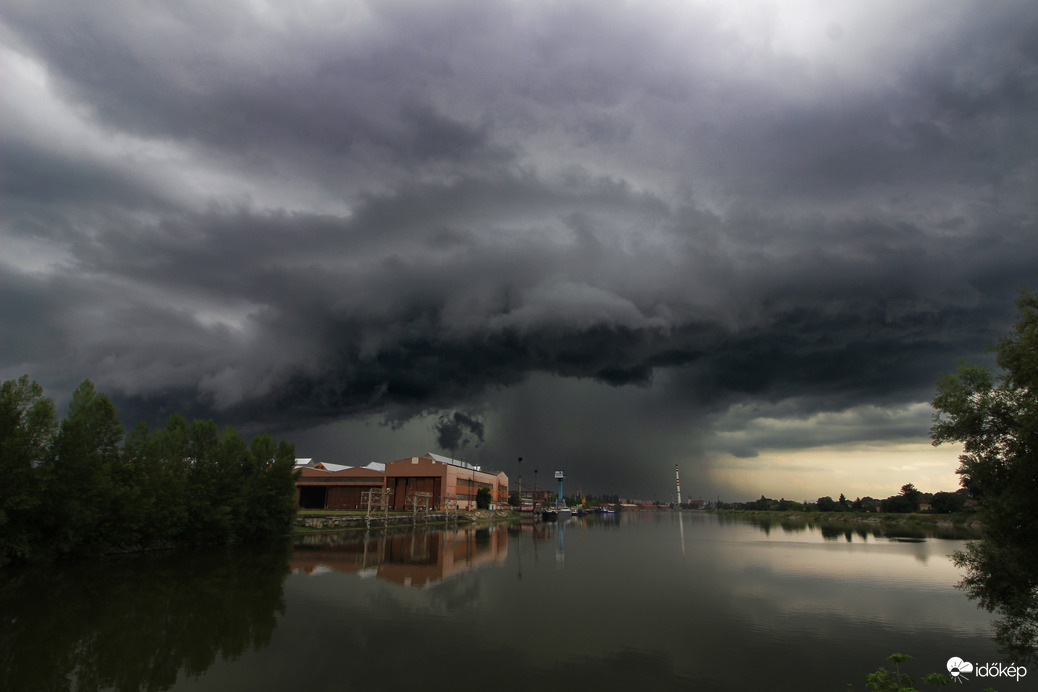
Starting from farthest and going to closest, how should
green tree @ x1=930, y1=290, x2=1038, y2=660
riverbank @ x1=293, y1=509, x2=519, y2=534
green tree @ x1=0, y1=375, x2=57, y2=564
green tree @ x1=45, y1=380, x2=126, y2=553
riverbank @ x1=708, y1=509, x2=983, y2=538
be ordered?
riverbank @ x1=708, y1=509, x2=983, y2=538 → riverbank @ x1=293, y1=509, x2=519, y2=534 → green tree @ x1=45, y1=380, x2=126, y2=553 → green tree @ x1=0, y1=375, x2=57, y2=564 → green tree @ x1=930, y1=290, x2=1038, y2=660

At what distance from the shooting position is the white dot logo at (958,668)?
19.4 metres

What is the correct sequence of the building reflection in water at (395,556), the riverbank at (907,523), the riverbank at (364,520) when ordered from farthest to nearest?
the riverbank at (907,523) → the riverbank at (364,520) → the building reflection in water at (395,556)

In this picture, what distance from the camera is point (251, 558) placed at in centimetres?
5094

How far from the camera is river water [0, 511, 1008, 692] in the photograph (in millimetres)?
18922

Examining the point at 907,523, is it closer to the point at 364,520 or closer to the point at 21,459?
the point at 364,520

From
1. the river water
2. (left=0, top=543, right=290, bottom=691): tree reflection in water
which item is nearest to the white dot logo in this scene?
the river water

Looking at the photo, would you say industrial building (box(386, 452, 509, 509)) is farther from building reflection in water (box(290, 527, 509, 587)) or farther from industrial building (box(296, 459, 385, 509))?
building reflection in water (box(290, 527, 509, 587))

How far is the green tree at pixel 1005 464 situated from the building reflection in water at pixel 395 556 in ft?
107

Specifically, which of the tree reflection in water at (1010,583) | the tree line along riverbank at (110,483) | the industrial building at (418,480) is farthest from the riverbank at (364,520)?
the tree reflection in water at (1010,583)

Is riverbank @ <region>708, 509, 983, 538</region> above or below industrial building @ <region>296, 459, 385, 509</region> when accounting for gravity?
below

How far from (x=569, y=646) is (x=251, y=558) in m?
40.9
